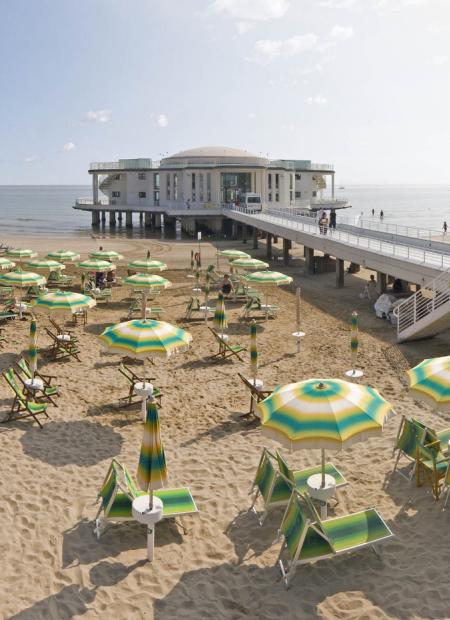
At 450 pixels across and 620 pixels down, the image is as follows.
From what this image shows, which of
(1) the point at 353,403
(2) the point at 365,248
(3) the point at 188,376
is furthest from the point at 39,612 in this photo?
(2) the point at 365,248

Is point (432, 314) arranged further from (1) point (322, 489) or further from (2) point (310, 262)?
(2) point (310, 262)

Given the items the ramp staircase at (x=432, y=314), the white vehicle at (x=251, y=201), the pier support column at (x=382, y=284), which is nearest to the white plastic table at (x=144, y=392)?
the ramp staircase at (x=432, y=314)

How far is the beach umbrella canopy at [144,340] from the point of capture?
9.98 metres

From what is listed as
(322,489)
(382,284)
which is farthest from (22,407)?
(382,284)

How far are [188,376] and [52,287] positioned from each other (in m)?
14.4

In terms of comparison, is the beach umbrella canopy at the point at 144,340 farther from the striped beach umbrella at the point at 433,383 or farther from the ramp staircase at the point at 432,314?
the ramp staircase at the point at 432,314

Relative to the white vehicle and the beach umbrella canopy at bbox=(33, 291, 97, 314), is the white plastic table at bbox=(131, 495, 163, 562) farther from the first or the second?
the white vehicle

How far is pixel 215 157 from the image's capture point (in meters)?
59.5

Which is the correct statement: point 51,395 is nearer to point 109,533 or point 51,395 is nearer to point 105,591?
point 109,533

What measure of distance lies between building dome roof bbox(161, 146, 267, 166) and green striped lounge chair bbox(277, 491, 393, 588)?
2004 inches

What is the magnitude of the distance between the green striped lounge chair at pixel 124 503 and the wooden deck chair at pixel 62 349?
711 centimetres

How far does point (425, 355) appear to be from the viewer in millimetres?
14625

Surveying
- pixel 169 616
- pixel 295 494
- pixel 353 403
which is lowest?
pixel 169 616

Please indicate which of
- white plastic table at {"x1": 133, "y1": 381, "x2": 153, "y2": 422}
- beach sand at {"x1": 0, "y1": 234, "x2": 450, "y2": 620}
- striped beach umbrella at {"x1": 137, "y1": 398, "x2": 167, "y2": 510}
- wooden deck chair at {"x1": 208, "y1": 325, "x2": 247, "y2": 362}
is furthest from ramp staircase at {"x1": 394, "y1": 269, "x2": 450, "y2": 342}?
striped beach umbrella at {"x1": 137, "y1": 398, "x2": 167, "y2": 510}
